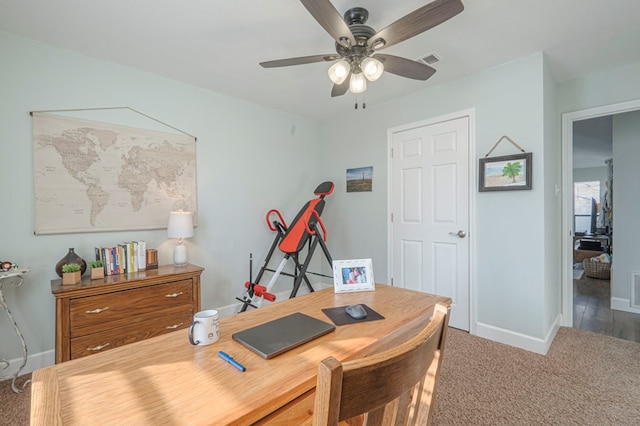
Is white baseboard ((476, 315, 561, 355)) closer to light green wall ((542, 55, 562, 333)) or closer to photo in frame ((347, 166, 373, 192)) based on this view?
light green wall ((542, 55, 562, 333))

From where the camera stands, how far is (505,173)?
8.53ft

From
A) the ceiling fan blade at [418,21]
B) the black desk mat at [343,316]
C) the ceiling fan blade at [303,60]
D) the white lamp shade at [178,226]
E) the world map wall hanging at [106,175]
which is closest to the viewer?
the black desk mat at [343,316]

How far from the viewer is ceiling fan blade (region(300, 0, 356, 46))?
4.50 ft

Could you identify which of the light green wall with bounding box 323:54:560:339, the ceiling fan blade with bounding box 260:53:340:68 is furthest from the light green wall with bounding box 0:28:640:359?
the ceiling fan blade with bounding box 260:53:340:68

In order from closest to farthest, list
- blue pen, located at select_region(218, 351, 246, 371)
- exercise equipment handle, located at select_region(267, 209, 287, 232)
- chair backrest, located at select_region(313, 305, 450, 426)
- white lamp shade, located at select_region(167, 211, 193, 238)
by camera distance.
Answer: chair backrest, located at select_region(313, 305, 450, 426), blue pen, located at select_region(218, 351, 246, 371), white lamp shade, located at select_region(167, 211, 193, 238), exercise equipment handle, located at select_region(267, 209, 287, 232)

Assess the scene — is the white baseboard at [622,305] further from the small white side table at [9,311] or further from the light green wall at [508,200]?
the small white side table at [9,311]

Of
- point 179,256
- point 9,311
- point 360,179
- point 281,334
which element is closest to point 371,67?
point 281,334

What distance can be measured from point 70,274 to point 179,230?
2.63ft

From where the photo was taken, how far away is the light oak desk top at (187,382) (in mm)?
662

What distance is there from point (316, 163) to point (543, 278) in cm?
294

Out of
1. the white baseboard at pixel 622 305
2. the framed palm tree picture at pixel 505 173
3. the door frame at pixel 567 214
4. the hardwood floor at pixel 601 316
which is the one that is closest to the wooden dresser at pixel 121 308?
the framed palm tree picture at pixel 505 173

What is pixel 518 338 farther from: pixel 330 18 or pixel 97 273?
pixel 97 273

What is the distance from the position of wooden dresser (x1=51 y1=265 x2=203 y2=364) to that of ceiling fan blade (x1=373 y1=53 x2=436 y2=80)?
2.20 m

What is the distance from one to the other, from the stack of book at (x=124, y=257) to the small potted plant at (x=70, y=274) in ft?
0.74
